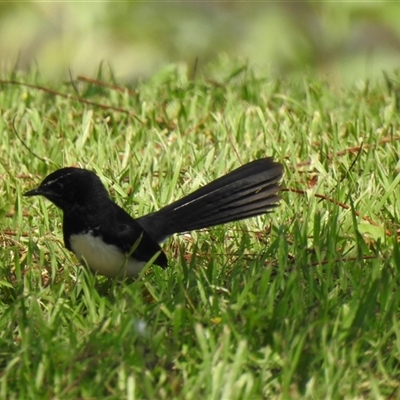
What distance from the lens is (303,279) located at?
4.58m

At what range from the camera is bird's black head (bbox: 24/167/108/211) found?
4945 mm

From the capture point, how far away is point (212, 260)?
485cm

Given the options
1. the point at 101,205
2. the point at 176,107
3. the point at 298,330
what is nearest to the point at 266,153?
the point at 176,107

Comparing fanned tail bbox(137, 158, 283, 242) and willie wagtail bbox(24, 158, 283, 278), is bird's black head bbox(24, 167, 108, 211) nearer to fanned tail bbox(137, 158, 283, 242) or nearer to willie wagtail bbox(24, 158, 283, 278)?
willie wagtail bbox(24, 158, 283, 278)

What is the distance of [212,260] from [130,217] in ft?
1.57

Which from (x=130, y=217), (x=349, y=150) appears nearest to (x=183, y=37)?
(x=349, y=150)

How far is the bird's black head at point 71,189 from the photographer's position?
16.2 feet

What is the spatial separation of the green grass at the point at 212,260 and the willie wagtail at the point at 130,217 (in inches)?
4.8

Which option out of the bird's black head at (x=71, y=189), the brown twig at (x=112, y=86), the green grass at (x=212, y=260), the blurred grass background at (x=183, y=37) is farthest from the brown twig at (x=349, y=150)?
the blurred grass background at (x=183, y=37)

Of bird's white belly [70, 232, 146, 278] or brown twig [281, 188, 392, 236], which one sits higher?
bird's white belly [70, 232, 146, 278]

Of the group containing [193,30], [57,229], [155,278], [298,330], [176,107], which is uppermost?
[193,30]

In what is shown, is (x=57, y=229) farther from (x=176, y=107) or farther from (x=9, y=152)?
(x=176, y=107)

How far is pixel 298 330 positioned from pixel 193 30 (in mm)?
7465

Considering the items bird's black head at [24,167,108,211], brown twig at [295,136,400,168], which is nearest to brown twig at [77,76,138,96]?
brown twig at [295,136,400,168]
